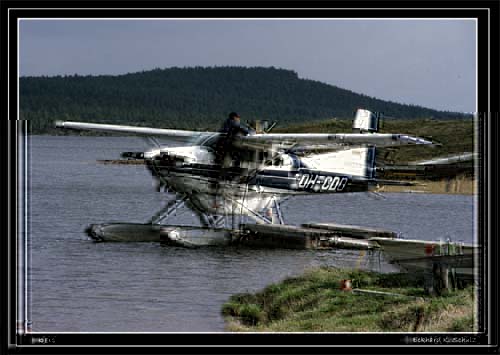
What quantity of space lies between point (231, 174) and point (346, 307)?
6672 millimetres

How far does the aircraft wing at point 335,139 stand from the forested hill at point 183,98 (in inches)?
1628

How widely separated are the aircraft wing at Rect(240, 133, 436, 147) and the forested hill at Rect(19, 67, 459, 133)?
1628 inches

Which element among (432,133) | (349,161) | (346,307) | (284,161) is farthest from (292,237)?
(432,133)

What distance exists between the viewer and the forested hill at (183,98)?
59562mm

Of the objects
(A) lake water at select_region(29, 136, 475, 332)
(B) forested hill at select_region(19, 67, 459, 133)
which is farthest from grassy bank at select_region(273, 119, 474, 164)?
(B) forested hill at select_region(19, 67, 459, 133)

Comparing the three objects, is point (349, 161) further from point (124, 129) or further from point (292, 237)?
point (124, 129)

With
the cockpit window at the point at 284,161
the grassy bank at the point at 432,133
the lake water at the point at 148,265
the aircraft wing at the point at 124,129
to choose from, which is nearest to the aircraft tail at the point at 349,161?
the cockpit window at the point at 284,161

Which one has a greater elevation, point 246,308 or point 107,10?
point 107,10

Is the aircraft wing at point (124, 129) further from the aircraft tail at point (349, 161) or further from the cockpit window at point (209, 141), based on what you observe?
the aircraft tail at point (349, 161)

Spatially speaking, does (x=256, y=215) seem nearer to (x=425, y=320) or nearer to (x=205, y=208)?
(x=205, y=208)

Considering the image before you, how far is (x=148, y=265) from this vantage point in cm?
1367

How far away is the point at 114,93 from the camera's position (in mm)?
70250

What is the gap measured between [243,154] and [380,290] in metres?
6.07

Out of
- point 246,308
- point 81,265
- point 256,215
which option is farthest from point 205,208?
point 246,308
